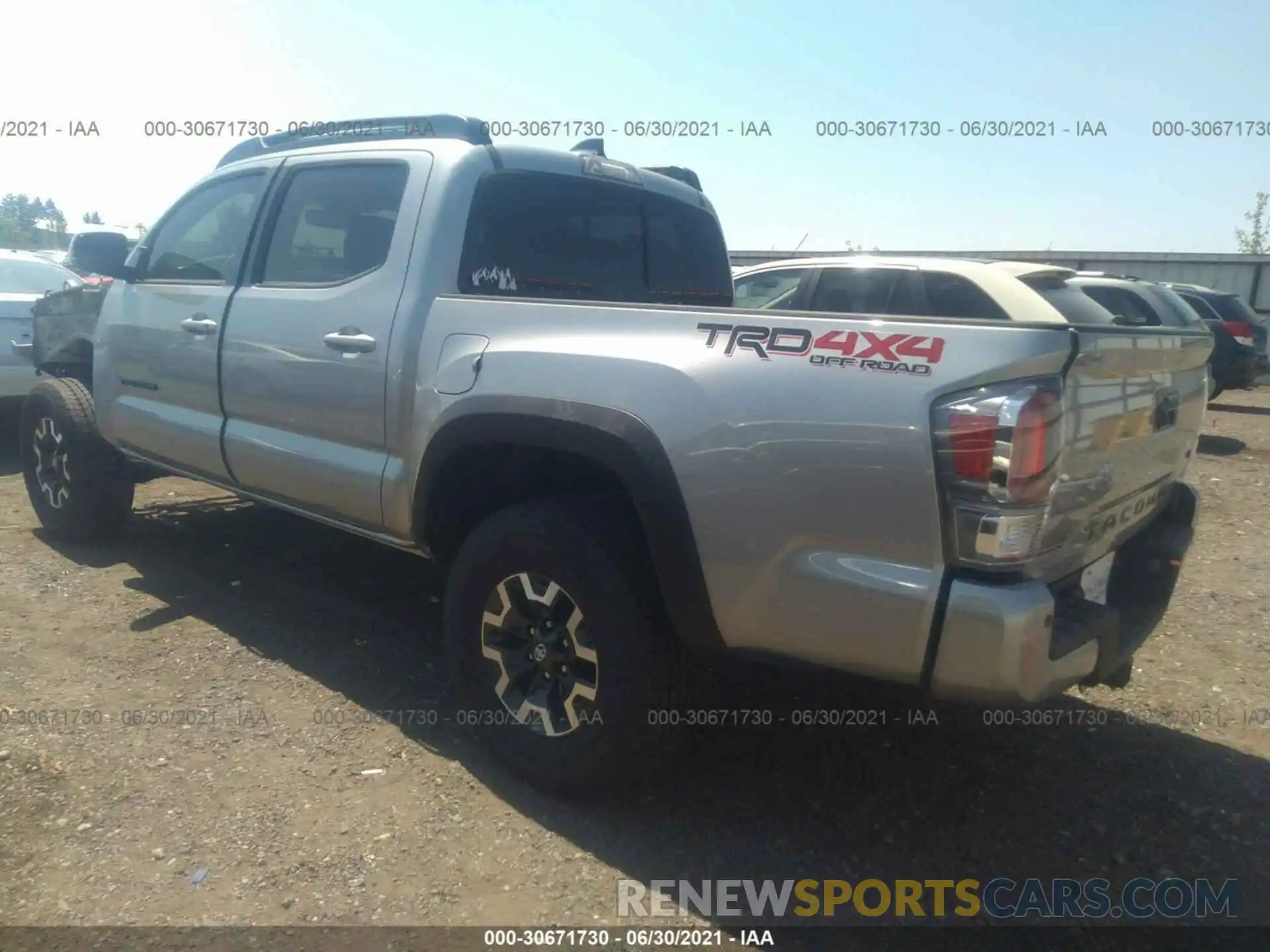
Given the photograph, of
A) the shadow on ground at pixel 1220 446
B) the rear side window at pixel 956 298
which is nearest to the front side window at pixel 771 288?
the rear side window at pixel 956 298

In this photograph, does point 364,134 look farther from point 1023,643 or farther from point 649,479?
point 1023,643

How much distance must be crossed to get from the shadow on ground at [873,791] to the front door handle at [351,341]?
1.31 metres

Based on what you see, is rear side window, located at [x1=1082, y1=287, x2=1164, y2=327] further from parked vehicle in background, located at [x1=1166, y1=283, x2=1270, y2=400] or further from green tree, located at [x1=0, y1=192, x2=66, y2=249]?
green tree, located at [x1=0, y1=192, x2=66, y2=249]

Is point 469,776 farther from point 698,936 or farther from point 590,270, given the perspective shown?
point 590,270

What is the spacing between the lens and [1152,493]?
9.41ft

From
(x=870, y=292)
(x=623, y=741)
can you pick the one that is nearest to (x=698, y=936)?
(x=623, y=741)

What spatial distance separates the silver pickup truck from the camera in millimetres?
2129

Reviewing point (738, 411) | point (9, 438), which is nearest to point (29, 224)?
point (9, 438)

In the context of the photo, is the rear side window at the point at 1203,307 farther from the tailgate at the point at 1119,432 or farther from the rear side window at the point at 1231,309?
the tailgate at the point at 1119,432

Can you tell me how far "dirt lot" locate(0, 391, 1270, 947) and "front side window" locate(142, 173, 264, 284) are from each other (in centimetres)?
156

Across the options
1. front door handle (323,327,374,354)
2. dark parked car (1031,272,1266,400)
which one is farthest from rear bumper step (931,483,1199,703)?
front door handle (323,327,374,354)

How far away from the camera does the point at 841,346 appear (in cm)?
225

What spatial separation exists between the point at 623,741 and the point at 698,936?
21.5 inches

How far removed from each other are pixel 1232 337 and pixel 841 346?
11819 mm
